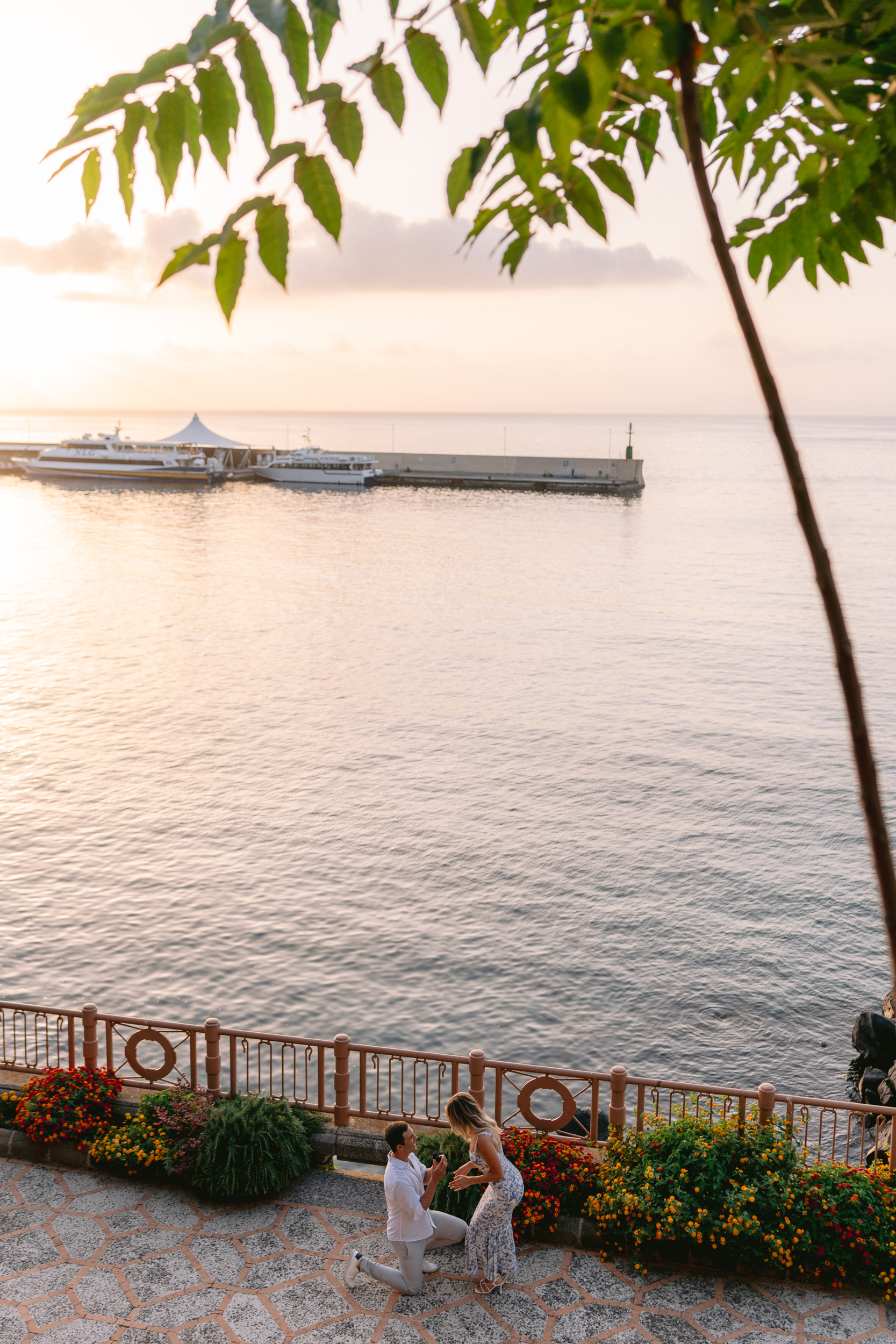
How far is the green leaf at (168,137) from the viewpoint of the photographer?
249 cm

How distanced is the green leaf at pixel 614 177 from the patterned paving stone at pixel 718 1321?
420 inches

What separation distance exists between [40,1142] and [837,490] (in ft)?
573

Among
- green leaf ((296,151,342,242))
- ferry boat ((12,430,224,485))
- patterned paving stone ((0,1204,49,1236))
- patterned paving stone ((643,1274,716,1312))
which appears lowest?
patterned paving stone ((0,1204,49,1236))

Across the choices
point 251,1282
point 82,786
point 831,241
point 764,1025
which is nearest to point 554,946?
point 764,1025

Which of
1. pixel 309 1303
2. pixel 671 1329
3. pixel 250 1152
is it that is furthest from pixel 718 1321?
pixel 250 1152

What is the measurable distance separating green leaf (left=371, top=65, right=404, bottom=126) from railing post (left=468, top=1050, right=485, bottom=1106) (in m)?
11.1

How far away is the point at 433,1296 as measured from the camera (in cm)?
1076

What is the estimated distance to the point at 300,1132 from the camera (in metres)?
12.8

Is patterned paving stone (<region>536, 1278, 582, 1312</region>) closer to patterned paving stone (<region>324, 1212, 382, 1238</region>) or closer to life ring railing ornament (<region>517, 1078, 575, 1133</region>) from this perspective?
life ring railing ornament (<region>517, 1078, 575, 1133</region>)

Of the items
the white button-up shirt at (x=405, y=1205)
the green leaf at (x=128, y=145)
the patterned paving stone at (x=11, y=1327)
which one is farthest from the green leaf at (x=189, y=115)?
the patterned paving stone at (x=11, y=1327)

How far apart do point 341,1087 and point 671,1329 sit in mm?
4774

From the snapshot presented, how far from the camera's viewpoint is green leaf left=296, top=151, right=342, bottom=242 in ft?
7.45

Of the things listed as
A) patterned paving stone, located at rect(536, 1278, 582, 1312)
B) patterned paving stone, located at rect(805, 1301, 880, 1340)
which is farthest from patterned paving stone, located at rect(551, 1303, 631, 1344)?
patterned paving stone, located at rect(805, 1301, 880, 1340)

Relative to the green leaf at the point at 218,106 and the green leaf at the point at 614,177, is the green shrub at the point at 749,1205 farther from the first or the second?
the green leaf at the point at 218,106
